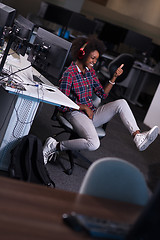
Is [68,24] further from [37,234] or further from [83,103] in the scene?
[37,234]

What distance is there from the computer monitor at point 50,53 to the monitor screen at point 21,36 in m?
0.09

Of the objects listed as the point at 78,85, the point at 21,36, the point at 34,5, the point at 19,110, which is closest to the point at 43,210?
the point at 19,110

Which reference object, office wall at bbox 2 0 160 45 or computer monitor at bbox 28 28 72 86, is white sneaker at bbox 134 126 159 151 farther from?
office wall at bbox 2 0 160 45

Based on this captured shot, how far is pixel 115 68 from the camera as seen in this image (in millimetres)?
7359

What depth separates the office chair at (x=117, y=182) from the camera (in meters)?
1.61

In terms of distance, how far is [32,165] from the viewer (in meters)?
2.99

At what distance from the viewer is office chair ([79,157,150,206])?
1.61 metres

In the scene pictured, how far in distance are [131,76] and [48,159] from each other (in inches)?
209

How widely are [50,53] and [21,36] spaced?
56 cm

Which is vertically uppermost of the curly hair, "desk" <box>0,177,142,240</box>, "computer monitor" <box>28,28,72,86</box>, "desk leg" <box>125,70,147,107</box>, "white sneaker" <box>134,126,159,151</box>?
the curly hair

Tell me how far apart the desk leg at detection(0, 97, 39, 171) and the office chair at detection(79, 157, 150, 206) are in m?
1.53

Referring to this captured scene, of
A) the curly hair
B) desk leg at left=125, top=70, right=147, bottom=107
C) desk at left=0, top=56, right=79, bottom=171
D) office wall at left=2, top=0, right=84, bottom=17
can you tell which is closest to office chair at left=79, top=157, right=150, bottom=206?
desk at left=0, top=56, right=79, bottom=171

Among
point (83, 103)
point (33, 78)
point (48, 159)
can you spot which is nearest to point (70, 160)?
point (48, 159)

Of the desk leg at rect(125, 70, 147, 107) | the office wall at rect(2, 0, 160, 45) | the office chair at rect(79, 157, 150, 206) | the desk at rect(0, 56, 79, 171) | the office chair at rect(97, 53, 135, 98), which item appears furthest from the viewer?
the office wall at rect(2, 0, 160, 45)
